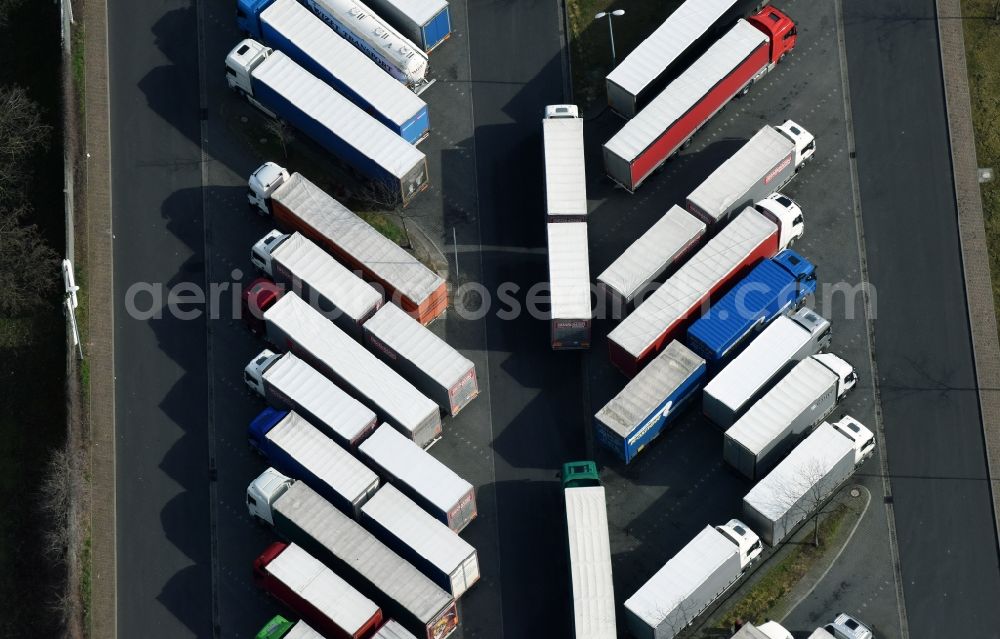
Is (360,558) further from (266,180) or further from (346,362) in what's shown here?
(266,180)

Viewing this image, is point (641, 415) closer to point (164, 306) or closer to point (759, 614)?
point (759, 614)

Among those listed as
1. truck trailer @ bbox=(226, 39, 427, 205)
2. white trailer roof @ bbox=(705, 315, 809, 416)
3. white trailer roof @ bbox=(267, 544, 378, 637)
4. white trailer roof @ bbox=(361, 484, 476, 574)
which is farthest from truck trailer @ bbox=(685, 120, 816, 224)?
white trailer roof @ bbox=(267, 544, 378, 637)

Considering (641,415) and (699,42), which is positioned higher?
(699,42)

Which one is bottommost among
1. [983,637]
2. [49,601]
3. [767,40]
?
[983,637]

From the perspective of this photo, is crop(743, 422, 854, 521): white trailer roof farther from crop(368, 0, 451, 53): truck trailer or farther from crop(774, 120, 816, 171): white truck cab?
crop(368, 0, 451, 53): truck trailer

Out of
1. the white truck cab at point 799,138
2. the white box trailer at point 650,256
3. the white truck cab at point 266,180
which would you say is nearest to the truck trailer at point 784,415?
the white box trailer at point 650,256

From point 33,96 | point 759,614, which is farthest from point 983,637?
point 33,96

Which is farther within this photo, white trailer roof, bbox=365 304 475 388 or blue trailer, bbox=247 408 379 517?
white trailer roof, bbox=365 304 475 388
